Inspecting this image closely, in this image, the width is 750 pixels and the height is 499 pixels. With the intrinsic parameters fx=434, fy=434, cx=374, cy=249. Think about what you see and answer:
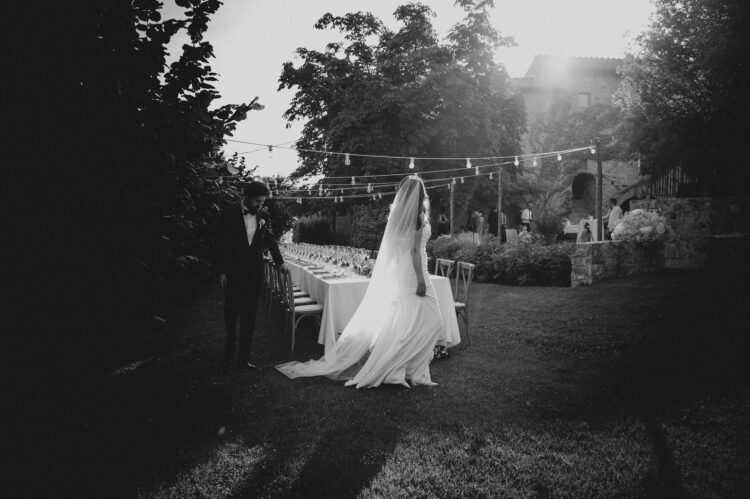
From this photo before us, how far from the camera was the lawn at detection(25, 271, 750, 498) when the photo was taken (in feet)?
8.13

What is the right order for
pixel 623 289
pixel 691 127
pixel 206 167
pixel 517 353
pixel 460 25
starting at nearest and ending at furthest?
pixel 206 167 < pixel 517 353 < pixel 623 289 < pixel 691 127 < pixel 460 25

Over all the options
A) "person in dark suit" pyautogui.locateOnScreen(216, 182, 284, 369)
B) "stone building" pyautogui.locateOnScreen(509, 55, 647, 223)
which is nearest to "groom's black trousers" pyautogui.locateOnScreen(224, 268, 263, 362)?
"person in dark suit" pyautogui.locateOnScreen(216, 182, 284, 369)

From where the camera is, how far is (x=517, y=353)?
5016 mm

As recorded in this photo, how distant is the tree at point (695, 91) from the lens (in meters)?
11.8

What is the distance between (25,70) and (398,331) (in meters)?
3.24

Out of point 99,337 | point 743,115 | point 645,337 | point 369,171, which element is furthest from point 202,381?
point 743,115

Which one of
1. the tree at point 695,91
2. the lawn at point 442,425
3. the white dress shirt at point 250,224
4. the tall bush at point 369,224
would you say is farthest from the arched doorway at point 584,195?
the white dress shirt at point 250,224

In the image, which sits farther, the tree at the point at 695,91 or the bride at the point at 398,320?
the tree at the point at 695,91

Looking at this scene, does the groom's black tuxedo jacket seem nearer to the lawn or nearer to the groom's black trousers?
the groom's black trousers

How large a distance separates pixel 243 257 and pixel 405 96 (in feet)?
43.1

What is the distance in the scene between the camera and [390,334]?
4.11 m

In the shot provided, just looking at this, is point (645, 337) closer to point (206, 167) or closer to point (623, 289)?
point (623, 289)

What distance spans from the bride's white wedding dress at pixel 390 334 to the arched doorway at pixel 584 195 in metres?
21.7

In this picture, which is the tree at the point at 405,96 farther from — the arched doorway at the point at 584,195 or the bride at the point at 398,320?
the bride at the point at 398,320
